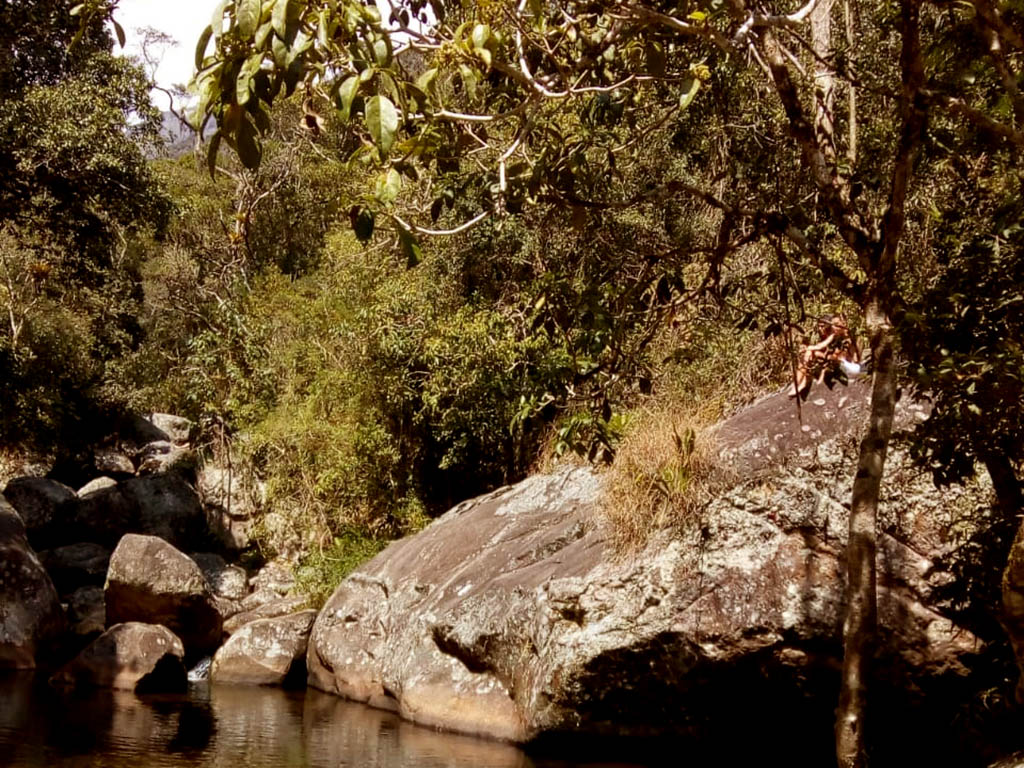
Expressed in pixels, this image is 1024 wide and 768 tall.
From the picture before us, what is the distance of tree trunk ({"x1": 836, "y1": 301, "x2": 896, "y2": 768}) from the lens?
636 centimetres

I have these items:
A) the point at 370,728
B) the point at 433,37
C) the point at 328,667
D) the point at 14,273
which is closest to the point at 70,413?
the point at 14,273

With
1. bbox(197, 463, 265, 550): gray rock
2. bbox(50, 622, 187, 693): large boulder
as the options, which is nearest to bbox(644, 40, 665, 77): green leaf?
bbox(50, 622, 187, 693): large boulder

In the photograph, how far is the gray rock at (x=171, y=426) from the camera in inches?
1250

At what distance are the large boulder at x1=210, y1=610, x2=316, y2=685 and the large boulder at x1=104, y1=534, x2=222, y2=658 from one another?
4.19 ft

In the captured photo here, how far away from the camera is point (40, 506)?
24.1m

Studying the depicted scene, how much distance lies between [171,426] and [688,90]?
29341 millimetres

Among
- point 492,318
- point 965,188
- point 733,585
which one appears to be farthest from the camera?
point 492,318

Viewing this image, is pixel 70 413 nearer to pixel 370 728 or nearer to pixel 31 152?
pixel 31 152

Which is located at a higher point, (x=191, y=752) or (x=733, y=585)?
(x=733, y=585)

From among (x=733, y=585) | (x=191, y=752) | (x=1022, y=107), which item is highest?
(x=1022, y=107)

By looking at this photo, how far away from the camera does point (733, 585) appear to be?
9594mm

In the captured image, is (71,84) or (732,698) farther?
(71,84)

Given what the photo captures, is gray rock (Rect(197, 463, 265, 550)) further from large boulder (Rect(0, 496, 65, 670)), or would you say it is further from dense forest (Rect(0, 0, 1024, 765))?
large boulder (Rect(0, 496, 65, 670))

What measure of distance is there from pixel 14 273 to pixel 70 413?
3.98 metres
